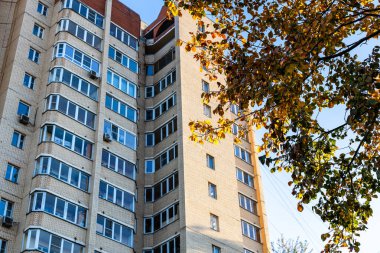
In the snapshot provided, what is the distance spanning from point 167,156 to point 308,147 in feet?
88.6

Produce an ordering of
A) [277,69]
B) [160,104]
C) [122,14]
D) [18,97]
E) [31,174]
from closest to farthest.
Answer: [277,69] < [31,174] < [18,97] < [160,104] < [122,14]

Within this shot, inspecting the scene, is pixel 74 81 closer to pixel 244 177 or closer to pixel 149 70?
pixel 149 70

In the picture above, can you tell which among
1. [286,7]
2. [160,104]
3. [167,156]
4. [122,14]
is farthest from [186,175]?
[286,7]

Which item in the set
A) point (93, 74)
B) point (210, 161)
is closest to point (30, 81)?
point (93, 74)

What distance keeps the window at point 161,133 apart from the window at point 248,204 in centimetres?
745

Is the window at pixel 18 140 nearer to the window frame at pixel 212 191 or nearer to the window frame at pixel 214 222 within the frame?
the window frame at pixel 212 191

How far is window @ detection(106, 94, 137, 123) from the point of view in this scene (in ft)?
143

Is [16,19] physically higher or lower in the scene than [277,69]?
higher

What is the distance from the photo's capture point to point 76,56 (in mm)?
42938

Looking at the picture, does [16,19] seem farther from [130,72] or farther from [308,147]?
[308,147]

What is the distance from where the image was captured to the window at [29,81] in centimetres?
4072

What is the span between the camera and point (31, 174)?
36188 mm

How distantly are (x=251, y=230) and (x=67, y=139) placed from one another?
15740 mm

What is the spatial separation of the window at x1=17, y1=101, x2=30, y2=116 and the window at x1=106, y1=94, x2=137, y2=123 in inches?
240
